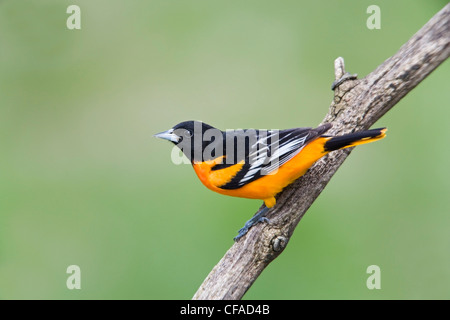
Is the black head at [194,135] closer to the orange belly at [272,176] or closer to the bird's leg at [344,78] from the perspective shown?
the orange belly at [272,176]

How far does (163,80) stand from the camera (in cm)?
729

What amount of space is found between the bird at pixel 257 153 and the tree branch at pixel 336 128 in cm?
10

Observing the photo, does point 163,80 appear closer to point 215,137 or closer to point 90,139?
point 90,139

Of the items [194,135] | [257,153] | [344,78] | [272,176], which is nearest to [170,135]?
[194,135]

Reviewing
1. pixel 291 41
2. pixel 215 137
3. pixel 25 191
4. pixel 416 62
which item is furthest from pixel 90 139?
pixel 416 62

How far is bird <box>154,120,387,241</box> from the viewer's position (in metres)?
3.28

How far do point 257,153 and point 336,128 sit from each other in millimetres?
587

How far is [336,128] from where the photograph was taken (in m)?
3.58

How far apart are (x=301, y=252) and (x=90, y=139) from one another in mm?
3148

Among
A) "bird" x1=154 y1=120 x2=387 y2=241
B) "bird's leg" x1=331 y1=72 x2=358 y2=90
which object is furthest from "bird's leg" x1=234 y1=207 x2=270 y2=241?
"bird's leg" x1=331 y1=72 x2=358 y2=90

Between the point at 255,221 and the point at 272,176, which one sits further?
the point at 255,221

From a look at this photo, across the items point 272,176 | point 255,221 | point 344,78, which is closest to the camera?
point 272,176

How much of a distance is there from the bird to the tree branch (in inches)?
4.0

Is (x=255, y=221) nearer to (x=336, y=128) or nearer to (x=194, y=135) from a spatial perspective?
(x=194, y=135)
